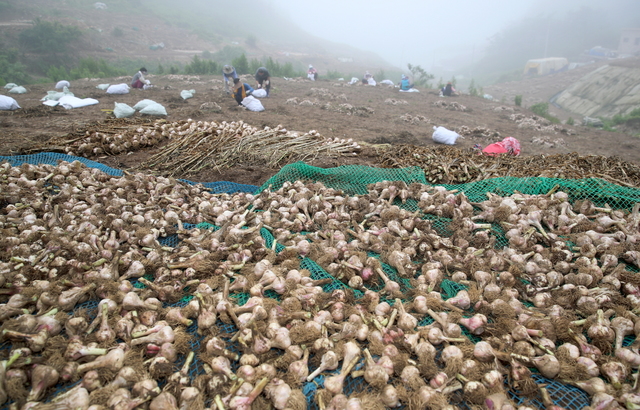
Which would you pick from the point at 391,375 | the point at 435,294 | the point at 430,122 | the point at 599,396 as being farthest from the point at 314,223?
the point at 430,122

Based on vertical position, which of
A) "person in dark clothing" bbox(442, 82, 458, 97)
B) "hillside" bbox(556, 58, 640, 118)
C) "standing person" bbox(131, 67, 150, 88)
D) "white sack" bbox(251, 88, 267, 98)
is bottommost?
"hillside" bbox(556, 58, 640, 118)

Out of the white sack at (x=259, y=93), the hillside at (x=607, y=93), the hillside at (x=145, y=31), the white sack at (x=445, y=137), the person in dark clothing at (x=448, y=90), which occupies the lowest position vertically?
the hillside at (x=607, y=93)

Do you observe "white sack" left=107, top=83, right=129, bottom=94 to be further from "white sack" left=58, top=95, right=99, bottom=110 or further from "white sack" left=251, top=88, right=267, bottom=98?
"white sack" left=251, top=88, right=267, bottom=98

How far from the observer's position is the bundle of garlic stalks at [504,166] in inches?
187

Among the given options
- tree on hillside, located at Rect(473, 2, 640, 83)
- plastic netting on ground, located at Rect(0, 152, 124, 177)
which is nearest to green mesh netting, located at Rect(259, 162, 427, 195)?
plastic netting on ground, located at Rect(0, 152, 124, 177)

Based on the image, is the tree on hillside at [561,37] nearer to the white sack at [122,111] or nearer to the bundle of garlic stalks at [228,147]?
the bundle of garlic stalks at [228,147]

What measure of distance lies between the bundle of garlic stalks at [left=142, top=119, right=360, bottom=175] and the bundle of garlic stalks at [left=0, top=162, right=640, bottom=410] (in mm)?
2409

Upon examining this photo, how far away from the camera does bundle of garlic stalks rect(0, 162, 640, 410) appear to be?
180 cm

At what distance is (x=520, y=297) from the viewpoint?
2.61m

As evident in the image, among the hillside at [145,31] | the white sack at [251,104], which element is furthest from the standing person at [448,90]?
the hillside at [145,31]

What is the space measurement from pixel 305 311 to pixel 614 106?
1177 inches

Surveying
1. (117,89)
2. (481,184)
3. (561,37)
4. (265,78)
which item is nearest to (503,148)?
(481,184)

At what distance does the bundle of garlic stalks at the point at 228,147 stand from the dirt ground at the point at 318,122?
296 mm

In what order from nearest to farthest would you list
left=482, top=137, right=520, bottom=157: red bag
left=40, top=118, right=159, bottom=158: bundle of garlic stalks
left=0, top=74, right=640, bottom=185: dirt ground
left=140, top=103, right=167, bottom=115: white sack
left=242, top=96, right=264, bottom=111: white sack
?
left=40, top=118, right=159, bottom=158: bundle of garlic stalks, left=0, top=74, right=640, bottom=185: dirt ground, left=482, top=137, right=520, bottom=157: red bag, left=140, top=103, right=167, bottom=115: white sack, left=242, top=96, right=264, bottom=111: white sack
